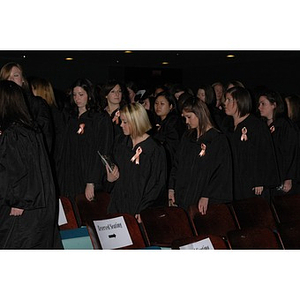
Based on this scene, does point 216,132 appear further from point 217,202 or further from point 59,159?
point 59,159

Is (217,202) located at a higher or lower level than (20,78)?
lower

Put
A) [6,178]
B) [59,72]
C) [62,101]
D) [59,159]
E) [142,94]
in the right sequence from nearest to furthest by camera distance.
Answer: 1. [6,178]
2. [59,159]
3. [62,101]
4. [142,94]
5. [59,72]

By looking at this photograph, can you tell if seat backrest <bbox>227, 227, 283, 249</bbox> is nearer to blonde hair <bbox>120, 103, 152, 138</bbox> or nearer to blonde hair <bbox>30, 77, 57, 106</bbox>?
blonde hair <bbox>120, 103, 152, 138</bbox>

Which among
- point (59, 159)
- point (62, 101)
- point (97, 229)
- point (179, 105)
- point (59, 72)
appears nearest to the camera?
point (97, 229)

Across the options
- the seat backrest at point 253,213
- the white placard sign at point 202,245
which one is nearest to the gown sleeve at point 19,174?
the white placard sign at point 202,245

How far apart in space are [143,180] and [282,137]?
2.32 m

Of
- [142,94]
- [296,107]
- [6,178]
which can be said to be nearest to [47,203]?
[6,178]

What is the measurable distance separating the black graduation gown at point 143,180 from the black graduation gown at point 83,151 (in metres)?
0.96

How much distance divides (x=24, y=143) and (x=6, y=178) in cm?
22

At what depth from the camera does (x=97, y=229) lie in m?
3.85

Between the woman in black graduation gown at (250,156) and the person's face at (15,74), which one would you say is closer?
the person's face at (15,74)

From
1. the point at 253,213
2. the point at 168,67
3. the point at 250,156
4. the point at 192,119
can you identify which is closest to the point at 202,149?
the point at 192,119

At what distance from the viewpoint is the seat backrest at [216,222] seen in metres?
4.39

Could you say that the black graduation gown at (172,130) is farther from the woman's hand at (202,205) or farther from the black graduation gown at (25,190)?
the black graduation gown at (25,190)
